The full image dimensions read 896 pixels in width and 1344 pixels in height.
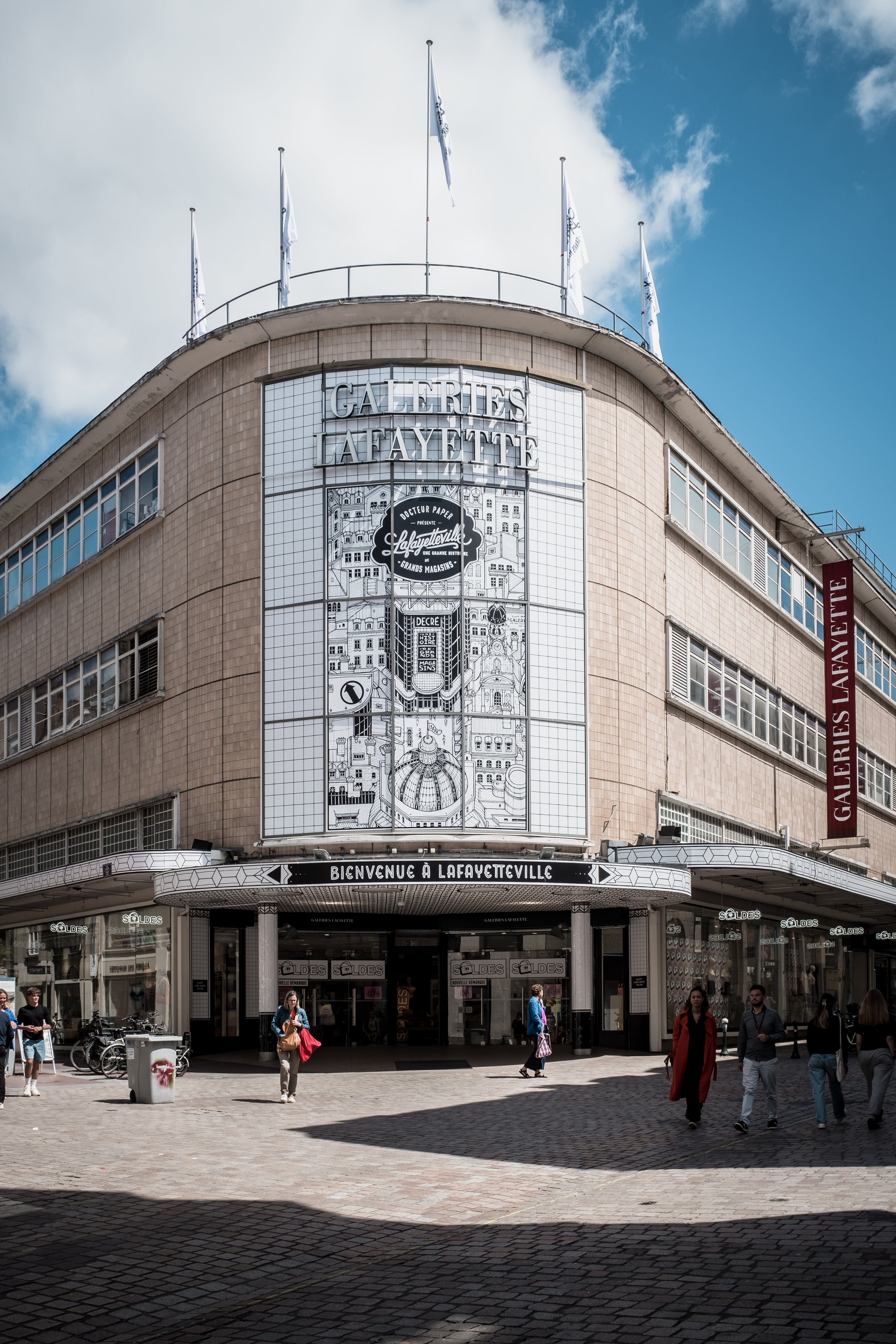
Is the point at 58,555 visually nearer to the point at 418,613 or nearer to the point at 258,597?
the point at 258,597

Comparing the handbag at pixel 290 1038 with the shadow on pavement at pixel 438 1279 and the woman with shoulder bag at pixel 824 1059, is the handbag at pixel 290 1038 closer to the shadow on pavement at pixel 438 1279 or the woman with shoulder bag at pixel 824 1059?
the woman with shoulder bag at pixel 824 1059

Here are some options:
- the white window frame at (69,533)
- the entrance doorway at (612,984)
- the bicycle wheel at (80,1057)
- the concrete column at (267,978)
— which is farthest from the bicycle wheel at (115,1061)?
the white window frame at (69,533)

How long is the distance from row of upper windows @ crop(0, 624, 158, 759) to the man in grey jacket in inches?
821

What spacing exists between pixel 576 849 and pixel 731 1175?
56.4 feet

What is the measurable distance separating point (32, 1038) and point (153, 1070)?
2.68 meters

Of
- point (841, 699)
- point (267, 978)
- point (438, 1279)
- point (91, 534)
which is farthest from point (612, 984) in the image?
point (438, 1279)

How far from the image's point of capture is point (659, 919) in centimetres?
3122

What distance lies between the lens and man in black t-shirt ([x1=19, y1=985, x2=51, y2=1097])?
21.0 m

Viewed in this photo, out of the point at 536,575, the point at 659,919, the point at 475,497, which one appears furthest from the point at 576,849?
the point at 475,497

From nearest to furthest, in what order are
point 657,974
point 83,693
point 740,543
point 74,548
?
point 657,974, point 83,693, point 740,543, point 74,548

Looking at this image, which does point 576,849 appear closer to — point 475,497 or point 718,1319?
point 475,497

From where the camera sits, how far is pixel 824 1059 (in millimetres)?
15688

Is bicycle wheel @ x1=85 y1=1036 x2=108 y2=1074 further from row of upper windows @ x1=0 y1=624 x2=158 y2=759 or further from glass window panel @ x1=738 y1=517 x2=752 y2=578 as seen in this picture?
glass window panel @ x1=738 y1=517 x2=752 y2=578

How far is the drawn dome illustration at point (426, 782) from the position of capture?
28.4 m
